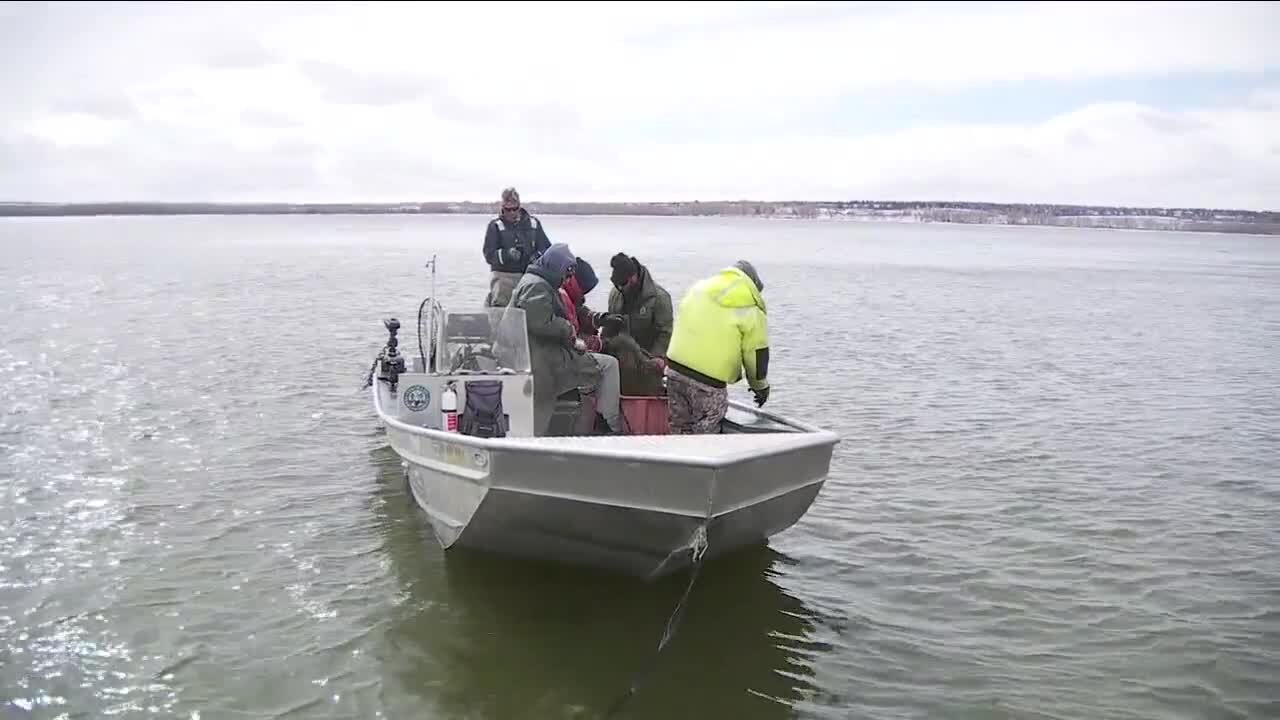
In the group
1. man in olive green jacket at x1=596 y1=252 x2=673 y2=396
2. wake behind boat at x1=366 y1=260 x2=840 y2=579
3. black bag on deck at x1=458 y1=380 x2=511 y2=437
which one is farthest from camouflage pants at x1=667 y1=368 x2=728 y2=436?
black bag on deck at x1=458 y1=380 x2=511 y2=437

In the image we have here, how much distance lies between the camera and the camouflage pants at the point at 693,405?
26.5 ft

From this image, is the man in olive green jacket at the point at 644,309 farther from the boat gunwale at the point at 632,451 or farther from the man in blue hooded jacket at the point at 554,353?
the boat gunwale at the point at 632,451

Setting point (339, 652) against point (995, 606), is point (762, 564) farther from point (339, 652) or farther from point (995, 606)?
point (339, 652)

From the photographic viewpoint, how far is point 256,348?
2038 centimetres

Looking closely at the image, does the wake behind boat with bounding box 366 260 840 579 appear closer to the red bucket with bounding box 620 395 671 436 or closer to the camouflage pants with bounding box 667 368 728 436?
the red bucket with bounding box 620 395 671 436

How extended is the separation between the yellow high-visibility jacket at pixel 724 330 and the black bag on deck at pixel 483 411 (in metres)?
1.51

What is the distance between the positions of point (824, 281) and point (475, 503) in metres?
37.8

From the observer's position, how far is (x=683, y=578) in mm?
7816

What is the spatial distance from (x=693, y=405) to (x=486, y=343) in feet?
6.91

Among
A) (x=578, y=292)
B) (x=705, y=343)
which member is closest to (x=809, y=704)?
(x=705, y=343)

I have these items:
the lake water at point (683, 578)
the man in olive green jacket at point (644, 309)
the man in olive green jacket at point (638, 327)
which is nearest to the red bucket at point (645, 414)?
the man in olive green jacket at point (638, 327)

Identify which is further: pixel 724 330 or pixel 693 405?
pixel 693 405

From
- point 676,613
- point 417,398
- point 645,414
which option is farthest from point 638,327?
point 676,613

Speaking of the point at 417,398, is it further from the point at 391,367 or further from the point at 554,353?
the point at 391,367
